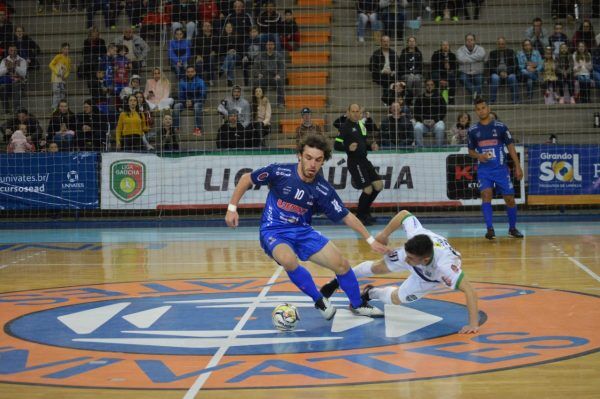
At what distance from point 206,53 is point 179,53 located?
0.66 m

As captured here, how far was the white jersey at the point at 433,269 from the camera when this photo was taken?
746cm

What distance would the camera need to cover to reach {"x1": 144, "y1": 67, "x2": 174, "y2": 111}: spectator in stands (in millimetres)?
20359

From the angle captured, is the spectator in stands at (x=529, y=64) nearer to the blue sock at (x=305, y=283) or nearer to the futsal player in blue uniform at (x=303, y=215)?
the futsal player in blue uniform at (x=303, y=215)

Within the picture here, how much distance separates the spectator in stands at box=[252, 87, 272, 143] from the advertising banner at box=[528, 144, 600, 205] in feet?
18.9

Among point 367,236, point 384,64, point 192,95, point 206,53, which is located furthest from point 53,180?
point 367,236

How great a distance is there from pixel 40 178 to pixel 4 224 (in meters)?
1.28

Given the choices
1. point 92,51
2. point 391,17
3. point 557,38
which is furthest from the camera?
point 391,17

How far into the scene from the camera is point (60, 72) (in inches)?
846

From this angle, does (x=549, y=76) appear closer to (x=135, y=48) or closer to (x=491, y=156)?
(x=491, y=156)

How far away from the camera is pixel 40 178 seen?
1831 centimetres

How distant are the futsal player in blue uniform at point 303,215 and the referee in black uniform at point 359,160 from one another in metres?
8.10

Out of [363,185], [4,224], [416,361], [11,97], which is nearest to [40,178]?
[4,224]

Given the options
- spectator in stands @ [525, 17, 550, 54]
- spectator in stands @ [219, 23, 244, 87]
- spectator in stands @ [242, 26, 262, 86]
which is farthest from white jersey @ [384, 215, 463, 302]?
spectator in stands @ [525, 17, 550, 54]

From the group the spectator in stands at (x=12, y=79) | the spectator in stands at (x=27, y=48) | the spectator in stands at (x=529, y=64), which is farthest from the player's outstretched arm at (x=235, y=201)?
the spectator in stands at (x=27, y=48)
